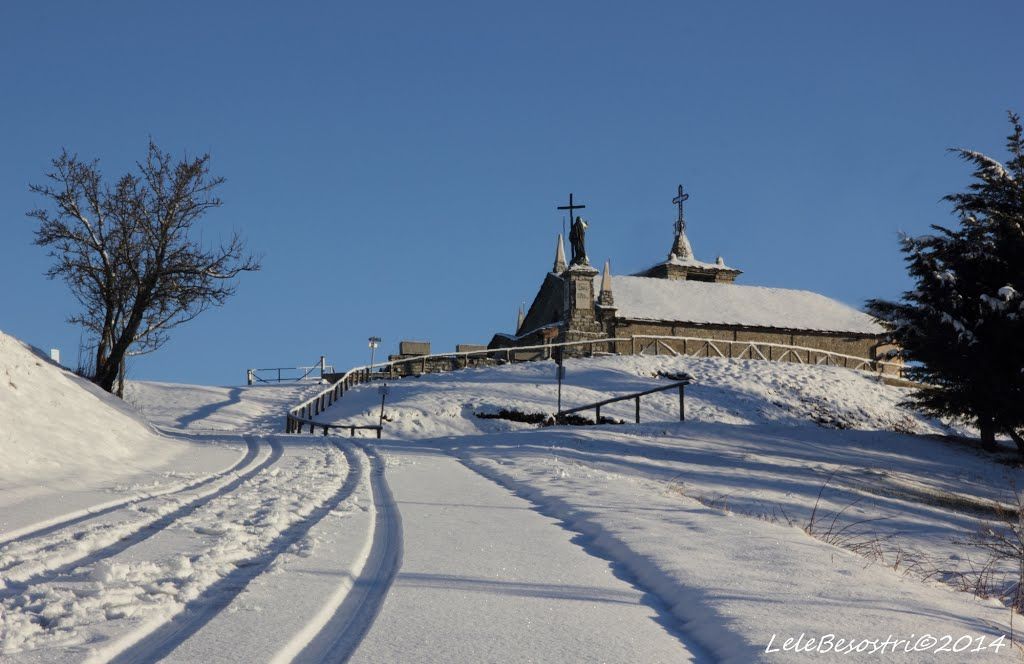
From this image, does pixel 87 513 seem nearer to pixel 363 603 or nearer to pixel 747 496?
pixel 363 603

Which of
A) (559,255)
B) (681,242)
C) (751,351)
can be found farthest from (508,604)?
(681,242)

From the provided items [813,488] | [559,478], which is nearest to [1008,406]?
[813,488]

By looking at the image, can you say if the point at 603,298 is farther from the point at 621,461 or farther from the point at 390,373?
the point at 621,461

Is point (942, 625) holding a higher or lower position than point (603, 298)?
lower

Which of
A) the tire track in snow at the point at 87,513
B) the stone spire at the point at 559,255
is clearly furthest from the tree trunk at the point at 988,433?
the stone spire at the point at 559,255

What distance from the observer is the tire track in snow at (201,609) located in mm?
3641

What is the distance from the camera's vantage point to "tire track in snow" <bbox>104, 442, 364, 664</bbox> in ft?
11.9

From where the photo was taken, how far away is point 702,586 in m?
5.16

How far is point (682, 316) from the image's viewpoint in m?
49.6

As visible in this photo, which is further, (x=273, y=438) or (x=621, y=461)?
(x=273, y=438)

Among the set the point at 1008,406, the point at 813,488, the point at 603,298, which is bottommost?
the point at 813,488

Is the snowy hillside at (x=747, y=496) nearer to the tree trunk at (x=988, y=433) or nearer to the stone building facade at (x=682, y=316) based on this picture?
the tree trunk at (x=988, y=433)

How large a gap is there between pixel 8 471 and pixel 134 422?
7.06 meters

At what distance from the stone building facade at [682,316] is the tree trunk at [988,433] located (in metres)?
22.5
